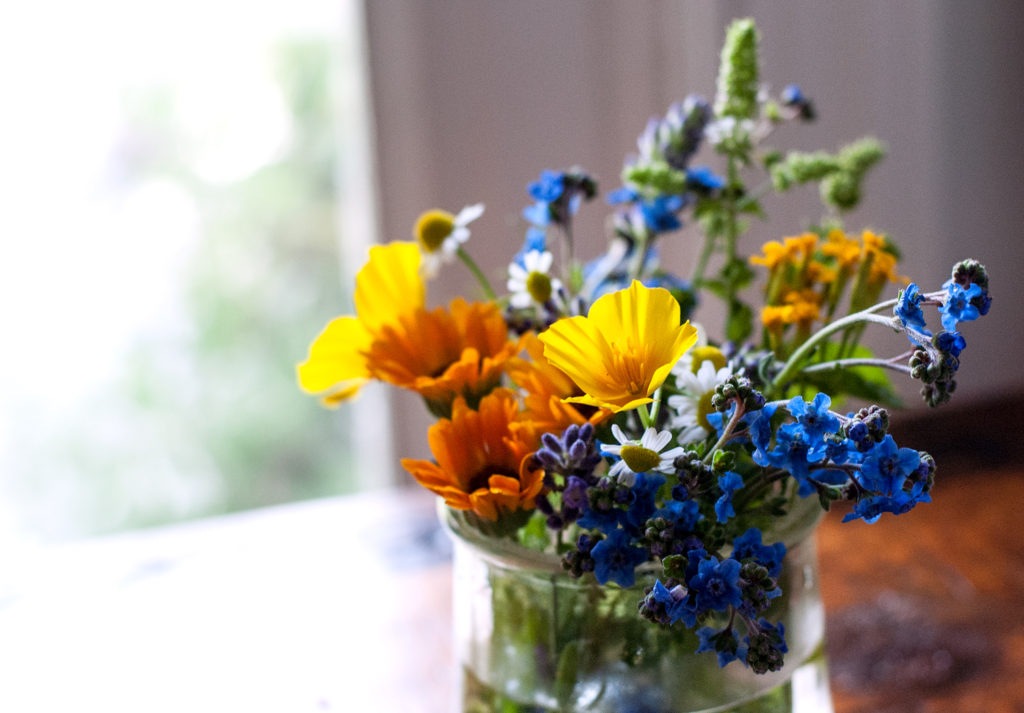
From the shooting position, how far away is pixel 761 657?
35 centimetres

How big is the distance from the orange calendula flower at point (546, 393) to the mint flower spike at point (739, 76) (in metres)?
0.17

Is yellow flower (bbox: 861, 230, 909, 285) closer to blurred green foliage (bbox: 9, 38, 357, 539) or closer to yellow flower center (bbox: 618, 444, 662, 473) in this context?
yellow flower center (bbox: 618, 444, 662, 473)

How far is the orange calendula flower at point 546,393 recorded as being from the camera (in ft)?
1.26

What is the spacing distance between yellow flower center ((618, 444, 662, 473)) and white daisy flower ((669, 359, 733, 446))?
34 mm

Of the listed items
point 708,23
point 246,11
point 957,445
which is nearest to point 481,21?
point 708,23

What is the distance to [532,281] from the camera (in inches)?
16.9

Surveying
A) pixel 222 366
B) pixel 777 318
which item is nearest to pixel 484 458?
pixel 777 318

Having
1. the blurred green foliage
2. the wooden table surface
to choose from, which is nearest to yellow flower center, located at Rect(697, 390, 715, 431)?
the wooden table surface

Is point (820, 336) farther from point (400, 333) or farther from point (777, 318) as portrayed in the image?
point (400, 333)

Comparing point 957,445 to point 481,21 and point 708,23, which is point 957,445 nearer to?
point 708,23

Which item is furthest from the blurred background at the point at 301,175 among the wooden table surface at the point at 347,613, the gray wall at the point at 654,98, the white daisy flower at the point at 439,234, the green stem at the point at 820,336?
the green stem at the point at 820,336

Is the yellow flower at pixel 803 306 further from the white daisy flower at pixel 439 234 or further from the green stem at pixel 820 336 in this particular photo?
the white daisy flower at pixel 439 234

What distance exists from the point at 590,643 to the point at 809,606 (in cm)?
12

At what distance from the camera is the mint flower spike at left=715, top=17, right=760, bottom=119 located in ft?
1.50
